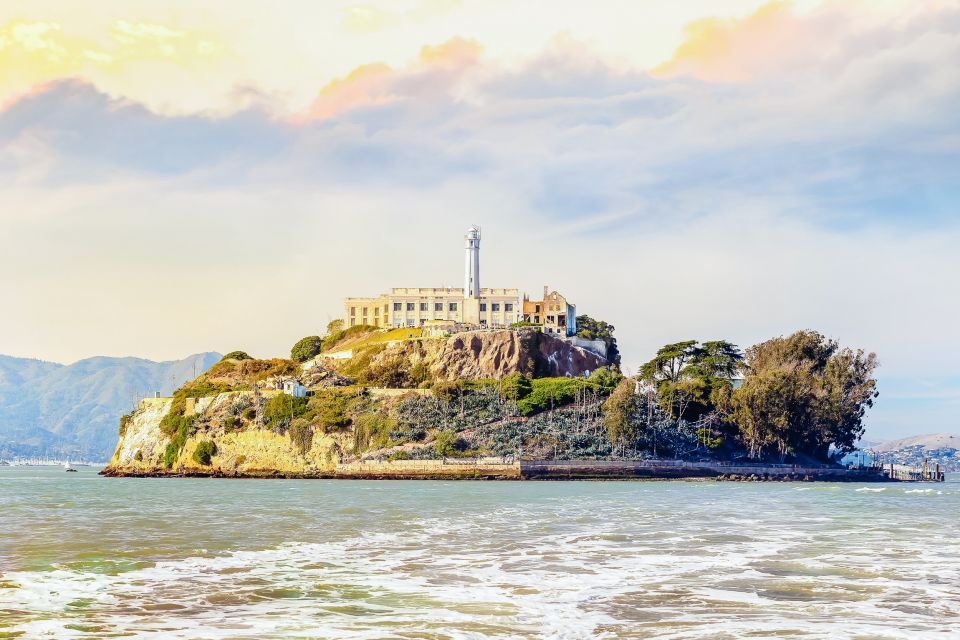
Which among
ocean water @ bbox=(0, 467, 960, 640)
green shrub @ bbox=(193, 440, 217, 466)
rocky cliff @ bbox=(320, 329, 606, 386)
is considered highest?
rocky cliff @ bbox=(320, 329, 606, 386)

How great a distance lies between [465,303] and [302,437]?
145 feet

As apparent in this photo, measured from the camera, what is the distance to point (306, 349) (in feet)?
637

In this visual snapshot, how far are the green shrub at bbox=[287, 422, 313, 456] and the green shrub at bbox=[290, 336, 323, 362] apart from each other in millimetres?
47741

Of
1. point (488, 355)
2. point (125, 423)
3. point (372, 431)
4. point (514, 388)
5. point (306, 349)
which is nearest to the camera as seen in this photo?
point (372, 431)

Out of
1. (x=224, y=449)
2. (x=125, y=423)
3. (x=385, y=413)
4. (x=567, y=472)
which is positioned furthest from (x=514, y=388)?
(x=125, y=423)

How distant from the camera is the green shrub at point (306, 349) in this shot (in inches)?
7579

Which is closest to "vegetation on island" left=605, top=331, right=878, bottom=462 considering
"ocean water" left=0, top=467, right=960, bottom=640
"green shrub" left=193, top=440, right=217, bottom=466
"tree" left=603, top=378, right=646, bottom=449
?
"tree" left=603, top=378, right=646, bottom=449

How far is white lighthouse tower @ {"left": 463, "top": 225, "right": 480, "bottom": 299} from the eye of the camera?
6836 inches

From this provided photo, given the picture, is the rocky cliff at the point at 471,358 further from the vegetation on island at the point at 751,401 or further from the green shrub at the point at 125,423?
the green shrub at the point at 125,423

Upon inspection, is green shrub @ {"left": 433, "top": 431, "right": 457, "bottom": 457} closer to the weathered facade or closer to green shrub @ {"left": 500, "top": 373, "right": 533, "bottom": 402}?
green shrub @ {"left": 500, "top": 373, "right": 533, "bottom": 402}

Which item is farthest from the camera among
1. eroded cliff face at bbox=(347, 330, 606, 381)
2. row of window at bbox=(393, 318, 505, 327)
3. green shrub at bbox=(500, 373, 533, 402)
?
row of window at bbox=(393, 318, 505, 327)

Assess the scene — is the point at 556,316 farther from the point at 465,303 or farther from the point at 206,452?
the point at 206,452

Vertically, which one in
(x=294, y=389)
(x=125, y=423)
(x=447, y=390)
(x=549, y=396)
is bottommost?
(x=125, y=423)

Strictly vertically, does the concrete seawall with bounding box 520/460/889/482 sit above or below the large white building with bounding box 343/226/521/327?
below
